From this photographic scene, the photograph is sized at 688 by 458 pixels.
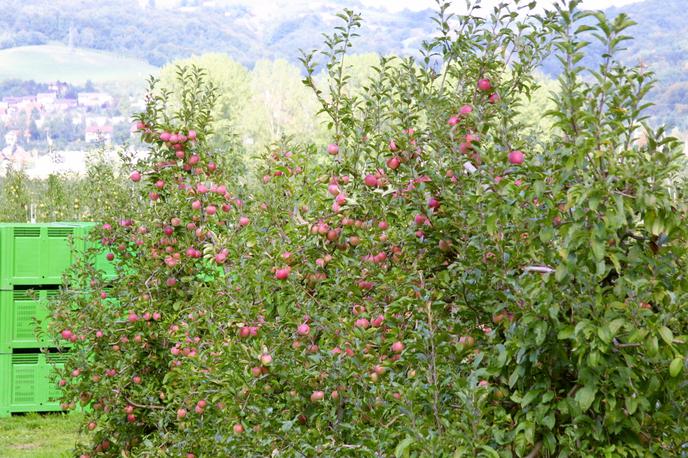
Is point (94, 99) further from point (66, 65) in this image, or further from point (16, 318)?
point (16, 318)

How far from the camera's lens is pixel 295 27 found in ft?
366

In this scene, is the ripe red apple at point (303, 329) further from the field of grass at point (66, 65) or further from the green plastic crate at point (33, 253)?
the field of grass at point (66, 65)

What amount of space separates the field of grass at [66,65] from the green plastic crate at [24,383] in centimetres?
Answer: 8244

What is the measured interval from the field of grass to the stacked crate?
82367 mm

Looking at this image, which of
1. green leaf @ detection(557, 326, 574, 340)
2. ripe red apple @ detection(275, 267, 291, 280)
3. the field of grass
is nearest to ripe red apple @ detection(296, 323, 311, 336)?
ripe red apple @ detection(275, 267, 291, 280)

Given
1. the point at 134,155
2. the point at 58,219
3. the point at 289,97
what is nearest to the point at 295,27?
the point at 289,97

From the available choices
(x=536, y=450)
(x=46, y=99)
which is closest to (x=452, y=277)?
(x=536, y=450)

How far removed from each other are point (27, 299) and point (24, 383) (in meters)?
0.74

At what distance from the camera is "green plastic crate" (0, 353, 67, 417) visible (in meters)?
7.75

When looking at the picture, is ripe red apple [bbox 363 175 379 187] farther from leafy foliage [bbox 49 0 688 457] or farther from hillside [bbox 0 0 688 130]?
hillside [bbox 0 0 688 130]

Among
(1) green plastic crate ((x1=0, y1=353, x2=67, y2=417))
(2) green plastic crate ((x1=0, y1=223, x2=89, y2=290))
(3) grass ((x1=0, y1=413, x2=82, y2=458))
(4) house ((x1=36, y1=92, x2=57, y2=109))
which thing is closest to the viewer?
(3) grass ((x1=0, y1=413, x2=82, y2=458))

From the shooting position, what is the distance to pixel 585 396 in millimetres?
2002

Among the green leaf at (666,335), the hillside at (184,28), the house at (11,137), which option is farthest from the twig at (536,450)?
the hillside at (184,28)

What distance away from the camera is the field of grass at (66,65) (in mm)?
89275
